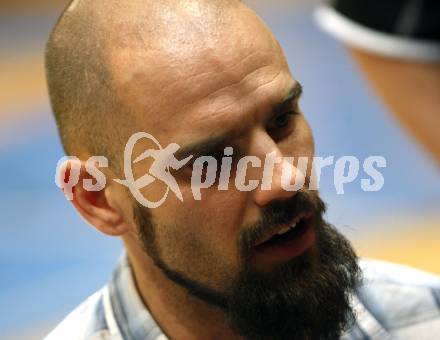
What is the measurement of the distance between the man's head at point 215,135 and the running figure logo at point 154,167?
0.04 feet

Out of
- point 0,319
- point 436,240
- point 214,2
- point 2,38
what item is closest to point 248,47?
point 214,2

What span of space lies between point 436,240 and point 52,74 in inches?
89.1

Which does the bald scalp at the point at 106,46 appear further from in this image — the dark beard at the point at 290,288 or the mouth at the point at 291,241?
the mouth at the point at 291,241

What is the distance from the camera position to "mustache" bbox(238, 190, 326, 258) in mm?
1505

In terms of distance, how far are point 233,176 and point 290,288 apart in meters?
0.25

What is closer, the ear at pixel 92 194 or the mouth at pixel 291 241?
the mouth at pixel 291 241

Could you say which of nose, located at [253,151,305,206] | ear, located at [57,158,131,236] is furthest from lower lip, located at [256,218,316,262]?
ear, located at [57,158,131,236]

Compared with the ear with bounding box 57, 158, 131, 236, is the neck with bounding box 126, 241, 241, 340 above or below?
below

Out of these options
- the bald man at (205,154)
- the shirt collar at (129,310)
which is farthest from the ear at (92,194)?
the shirt collar at (129,310)

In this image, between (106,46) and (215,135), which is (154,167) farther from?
(106,46)

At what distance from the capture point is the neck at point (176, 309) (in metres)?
1.65

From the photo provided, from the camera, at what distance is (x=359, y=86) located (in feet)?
15.0

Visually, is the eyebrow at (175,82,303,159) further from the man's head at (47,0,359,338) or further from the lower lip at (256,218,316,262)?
the lower lip at (256,218,316,262)

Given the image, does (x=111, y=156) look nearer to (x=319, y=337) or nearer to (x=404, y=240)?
(x=319, y=337)
